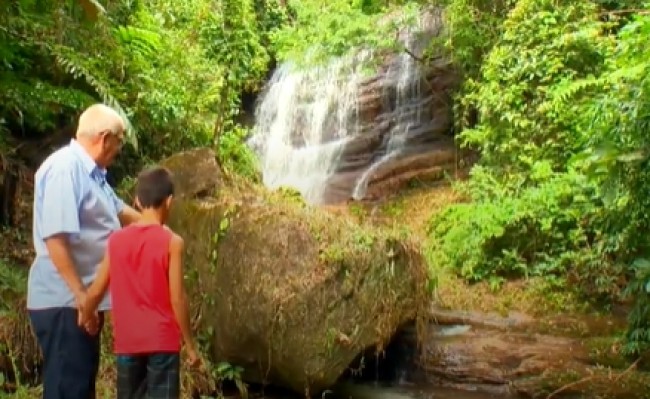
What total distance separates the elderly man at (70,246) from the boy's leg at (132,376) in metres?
0.13

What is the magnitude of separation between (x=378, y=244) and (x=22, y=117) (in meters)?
3.80

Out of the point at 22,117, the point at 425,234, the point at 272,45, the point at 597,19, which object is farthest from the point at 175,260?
the point at 272,45

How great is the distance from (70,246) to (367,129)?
11286 millimetres

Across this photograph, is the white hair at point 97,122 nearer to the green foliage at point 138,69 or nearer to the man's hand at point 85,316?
the man's hand at point 85,316

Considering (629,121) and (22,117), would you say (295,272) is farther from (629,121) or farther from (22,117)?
(22,117)

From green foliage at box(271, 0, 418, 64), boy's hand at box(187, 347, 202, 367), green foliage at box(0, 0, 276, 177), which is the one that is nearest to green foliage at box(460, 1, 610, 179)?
green foliage at box(271, 0, 418, 64)

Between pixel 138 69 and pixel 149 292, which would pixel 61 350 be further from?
→ pixel 138 69

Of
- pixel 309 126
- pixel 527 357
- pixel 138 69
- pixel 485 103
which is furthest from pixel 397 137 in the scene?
pixel 527 357

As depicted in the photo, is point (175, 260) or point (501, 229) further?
point (501, 229)

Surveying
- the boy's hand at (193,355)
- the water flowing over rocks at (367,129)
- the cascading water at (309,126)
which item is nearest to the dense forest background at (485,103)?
the water flowing over rocks at (367,129)

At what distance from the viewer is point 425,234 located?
11.1 metres

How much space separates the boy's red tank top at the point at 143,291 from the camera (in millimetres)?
3221

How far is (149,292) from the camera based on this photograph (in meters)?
3.25

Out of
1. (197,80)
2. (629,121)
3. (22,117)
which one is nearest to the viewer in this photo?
(629,121)
